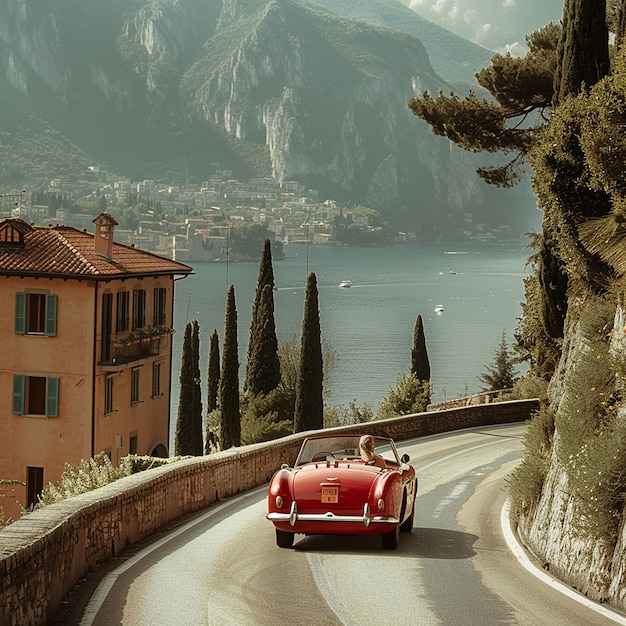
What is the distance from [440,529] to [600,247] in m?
4.74

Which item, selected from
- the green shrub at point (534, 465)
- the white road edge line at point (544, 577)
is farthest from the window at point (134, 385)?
the green shrub at point (534, 465)

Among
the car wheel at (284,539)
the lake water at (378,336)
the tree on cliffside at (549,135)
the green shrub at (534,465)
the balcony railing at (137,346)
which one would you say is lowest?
the lake water at (378,336)

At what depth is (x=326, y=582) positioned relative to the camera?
10.6 m

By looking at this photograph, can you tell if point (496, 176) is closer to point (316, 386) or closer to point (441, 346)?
point (316, 386)

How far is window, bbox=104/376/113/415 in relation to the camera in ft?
124

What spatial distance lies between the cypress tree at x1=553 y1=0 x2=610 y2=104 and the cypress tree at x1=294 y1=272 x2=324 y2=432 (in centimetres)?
2768

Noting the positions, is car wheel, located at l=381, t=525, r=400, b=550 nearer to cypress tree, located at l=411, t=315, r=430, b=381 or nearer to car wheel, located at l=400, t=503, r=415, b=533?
car wheel, located at l=400, t=503, r=415, b=533

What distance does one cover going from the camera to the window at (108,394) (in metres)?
37.8

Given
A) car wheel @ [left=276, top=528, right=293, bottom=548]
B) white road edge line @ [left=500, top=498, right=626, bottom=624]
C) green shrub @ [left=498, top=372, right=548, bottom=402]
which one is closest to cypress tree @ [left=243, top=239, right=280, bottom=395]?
green shrub @ [left=498, top=372, right=548, bottom=402]

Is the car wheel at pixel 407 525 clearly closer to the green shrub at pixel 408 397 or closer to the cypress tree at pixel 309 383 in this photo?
the cypress tree at pixel 309 383

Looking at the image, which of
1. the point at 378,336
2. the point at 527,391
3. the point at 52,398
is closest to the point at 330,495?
the point at 52,398

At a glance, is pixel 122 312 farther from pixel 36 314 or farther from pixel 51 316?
pixel 36 314

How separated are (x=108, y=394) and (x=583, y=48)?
945 inches

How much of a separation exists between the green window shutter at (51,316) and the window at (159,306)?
6073mm
